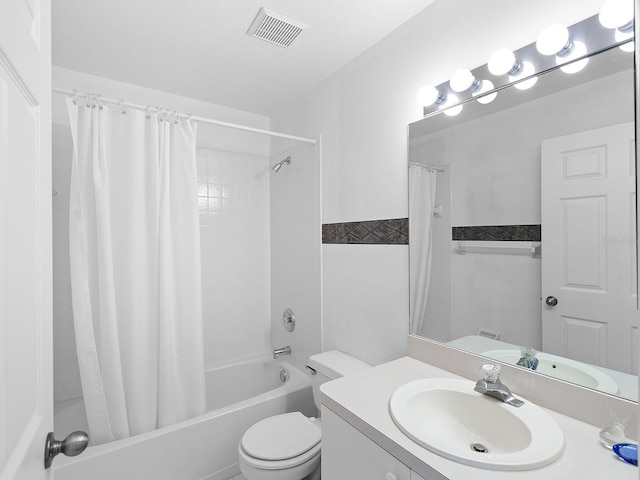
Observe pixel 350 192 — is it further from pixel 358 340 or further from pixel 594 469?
pixel 594 469

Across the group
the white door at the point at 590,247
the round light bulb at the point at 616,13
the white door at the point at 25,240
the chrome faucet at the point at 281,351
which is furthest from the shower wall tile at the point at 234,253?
the round light bulb at the point at 616,13

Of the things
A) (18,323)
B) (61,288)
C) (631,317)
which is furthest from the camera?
(61,288)

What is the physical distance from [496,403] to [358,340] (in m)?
0.90

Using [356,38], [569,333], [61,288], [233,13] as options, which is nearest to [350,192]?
[356,38]

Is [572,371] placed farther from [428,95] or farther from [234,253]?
[234,253]

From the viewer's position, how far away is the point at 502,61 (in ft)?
3.88

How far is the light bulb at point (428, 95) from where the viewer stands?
4.65 ft

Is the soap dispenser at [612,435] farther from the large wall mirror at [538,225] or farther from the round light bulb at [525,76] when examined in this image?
the round light bulb at [525,76]

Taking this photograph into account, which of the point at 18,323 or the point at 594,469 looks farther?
the point at 594,469

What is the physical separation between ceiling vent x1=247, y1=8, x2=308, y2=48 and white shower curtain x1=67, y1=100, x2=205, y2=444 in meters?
0.65

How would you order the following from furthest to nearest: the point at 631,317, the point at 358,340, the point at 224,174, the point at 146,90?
the point at 224,174 → the point at 146,90 → the point at 358,340 → the point at 631,317

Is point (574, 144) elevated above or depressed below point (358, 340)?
above

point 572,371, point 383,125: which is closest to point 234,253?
point 383,125

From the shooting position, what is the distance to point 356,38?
5.61ft
